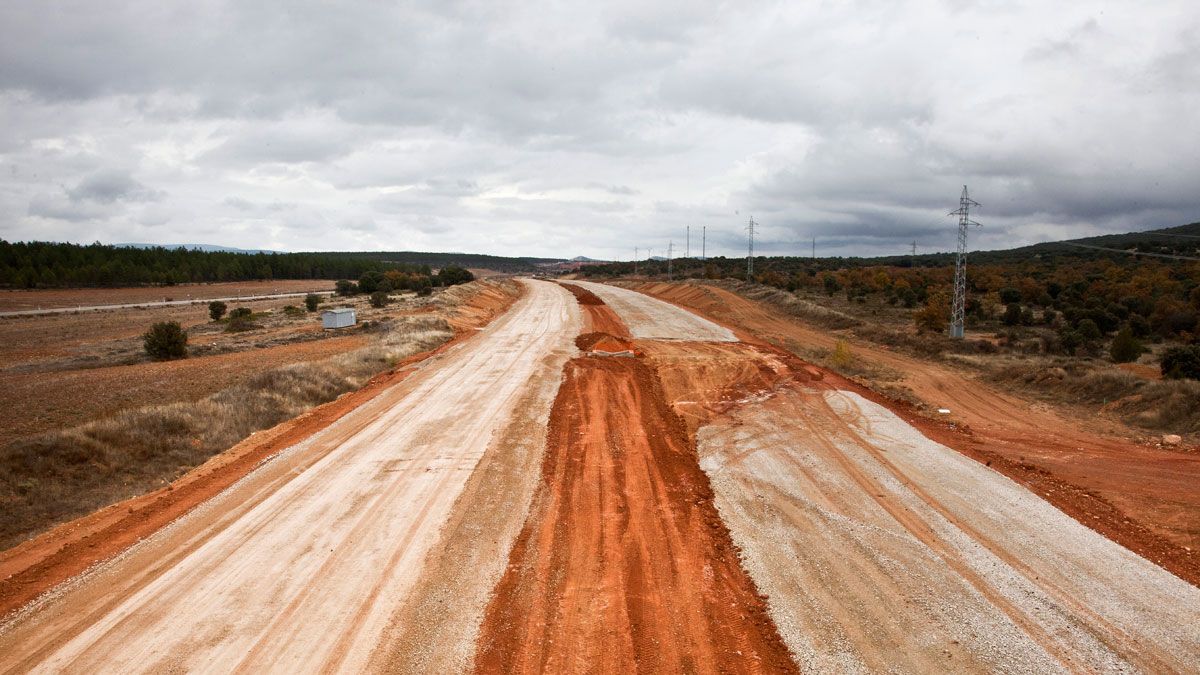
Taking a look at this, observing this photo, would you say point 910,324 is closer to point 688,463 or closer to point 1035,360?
point 1035,360

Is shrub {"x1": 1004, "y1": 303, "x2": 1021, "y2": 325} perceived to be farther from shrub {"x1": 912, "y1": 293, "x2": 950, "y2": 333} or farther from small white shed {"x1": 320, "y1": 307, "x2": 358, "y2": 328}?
small white shed {"x1": 320, "y1": 307, "x2": 358, "y2": 328}

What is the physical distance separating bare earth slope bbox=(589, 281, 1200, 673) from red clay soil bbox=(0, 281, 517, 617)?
27.4 ft

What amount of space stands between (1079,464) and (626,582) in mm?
9352

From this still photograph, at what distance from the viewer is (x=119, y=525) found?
8.41 m

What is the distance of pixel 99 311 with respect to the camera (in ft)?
200

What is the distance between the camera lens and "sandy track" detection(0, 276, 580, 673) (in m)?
5.71

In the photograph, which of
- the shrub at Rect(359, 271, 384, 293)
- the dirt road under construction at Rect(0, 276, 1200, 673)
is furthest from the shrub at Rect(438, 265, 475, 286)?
the dirt road under construction at Rect(0, 276, 1200, 673)

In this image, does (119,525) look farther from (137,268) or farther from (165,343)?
(137,268)

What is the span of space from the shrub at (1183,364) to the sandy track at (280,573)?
18.8m

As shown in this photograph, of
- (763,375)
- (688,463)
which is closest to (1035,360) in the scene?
(763,375)

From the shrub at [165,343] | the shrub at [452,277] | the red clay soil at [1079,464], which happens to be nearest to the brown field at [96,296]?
the shrub at [452,277]

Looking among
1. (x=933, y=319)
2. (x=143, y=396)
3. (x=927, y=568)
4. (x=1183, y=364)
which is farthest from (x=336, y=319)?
→ (x=1183, y=364)

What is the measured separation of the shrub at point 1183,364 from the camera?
16.2 m

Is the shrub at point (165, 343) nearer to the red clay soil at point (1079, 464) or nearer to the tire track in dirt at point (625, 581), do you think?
the tire track in dirt at point (625, 581)
